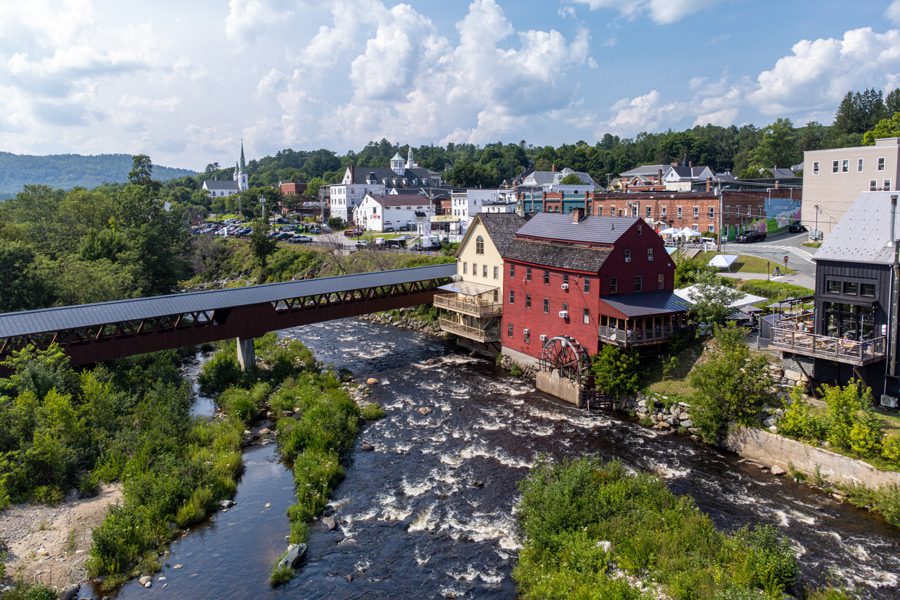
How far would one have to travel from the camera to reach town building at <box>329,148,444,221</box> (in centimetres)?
11481

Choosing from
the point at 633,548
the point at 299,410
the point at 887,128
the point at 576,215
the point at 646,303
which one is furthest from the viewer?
the point at 887,128

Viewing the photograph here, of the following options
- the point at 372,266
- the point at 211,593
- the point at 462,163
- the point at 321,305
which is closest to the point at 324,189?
the point at 462,163

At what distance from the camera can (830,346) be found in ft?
84.1

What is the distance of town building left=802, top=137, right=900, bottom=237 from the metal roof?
23.1m

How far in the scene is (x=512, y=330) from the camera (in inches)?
1598

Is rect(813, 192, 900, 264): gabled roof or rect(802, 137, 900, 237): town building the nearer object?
rect(813, 192, 900, 264): gabled roof

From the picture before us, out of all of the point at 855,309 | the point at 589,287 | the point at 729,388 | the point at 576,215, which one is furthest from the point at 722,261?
the point at 729,388

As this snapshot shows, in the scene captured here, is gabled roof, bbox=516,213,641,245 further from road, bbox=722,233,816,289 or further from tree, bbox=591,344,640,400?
road, bbox=722,233,816,289

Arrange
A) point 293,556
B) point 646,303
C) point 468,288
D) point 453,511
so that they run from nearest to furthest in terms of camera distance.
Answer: point 293,556 < point 453,511 < point 646,303 < point 468,288

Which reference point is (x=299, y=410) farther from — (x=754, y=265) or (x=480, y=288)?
(x=754, y=265)

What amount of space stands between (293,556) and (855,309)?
25.1 meters

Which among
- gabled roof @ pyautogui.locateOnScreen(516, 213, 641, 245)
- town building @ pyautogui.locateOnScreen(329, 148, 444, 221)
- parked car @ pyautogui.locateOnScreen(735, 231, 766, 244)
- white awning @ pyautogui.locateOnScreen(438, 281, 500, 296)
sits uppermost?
town building @ pyautogui.locateOnScreen(329, 148, 444, 221)

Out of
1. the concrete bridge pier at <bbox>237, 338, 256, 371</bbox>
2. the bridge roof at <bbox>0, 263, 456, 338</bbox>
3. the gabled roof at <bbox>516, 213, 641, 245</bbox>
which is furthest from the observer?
the concrete bridge pier at <bbox>237, 338, 256, 371</bbox>

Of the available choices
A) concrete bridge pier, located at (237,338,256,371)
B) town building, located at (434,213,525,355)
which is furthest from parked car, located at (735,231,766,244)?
concrete bridge pier, located at (237,338,256,371)
